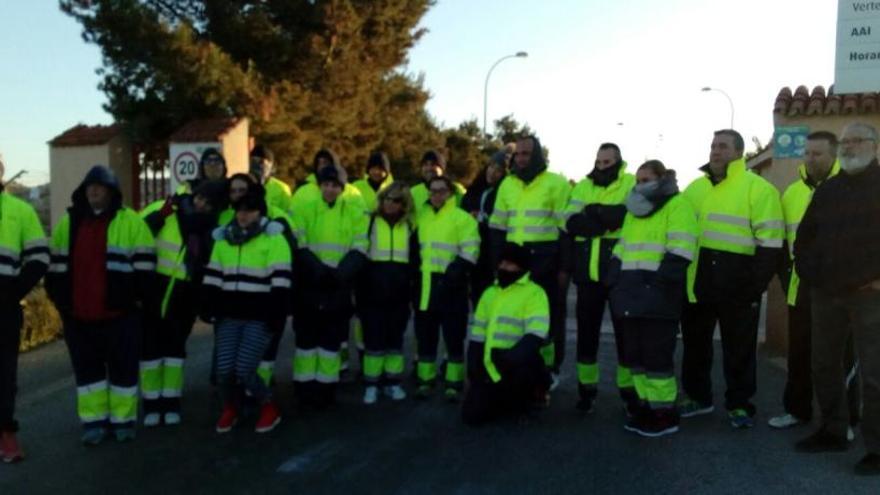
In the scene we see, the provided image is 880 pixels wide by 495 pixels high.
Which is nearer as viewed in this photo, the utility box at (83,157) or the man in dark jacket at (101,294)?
the man in dark jacket at (101,294)

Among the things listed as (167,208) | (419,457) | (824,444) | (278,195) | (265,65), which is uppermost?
(265,65)

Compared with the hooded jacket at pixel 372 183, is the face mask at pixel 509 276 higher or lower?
lower

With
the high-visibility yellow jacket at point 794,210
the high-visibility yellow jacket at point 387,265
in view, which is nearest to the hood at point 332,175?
the high-visibility yellow jacket at point 387,265

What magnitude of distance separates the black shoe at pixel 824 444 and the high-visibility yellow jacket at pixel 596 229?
1.97 metres

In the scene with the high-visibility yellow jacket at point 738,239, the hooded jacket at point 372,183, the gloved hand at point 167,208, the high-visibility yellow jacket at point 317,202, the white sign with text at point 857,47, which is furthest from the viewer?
the hooded jacket at point 372,183

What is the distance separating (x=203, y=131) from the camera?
15.8 metres

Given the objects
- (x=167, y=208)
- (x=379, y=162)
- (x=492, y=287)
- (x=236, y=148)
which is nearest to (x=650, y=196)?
(x=492, y=287)

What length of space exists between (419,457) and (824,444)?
2.81m

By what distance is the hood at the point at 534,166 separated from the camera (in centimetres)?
768

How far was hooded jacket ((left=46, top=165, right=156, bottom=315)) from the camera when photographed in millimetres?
6488

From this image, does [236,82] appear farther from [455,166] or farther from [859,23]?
[455,166]

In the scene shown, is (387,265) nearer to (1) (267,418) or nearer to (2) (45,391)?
(1) (267,418)

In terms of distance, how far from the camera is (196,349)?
1049 cm

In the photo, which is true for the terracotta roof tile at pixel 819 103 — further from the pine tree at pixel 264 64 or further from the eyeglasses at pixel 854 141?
the pine tree at pixel 264 64
